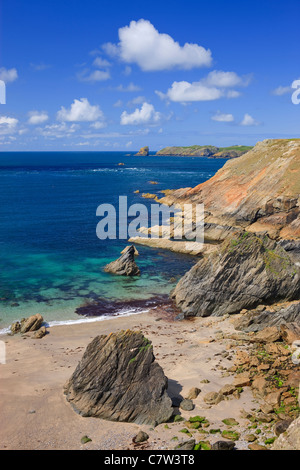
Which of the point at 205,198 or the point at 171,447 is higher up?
the point at 205,198

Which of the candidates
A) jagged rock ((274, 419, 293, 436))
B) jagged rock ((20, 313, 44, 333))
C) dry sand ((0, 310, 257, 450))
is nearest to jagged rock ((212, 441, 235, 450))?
dry sand ((0, 310, 257, 450))

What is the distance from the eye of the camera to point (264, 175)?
8069 cm

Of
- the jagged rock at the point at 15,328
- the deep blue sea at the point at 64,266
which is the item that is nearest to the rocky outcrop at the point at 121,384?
the jagged rock at the point at 15,328

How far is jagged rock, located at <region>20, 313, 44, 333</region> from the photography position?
116 ft

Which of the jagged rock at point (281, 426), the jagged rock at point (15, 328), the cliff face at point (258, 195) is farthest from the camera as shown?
the cliff face at point (258, 195)

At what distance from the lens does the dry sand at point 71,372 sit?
2006 cm

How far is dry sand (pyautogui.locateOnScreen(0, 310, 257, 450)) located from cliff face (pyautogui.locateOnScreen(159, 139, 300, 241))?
36261 mm

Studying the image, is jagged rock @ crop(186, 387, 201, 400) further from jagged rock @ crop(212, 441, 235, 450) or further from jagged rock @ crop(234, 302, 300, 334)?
jagged rock @ crop(234, 302, 300, 334)

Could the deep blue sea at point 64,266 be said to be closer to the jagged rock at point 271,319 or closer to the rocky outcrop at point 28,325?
the rocky outcrop at point 28,325

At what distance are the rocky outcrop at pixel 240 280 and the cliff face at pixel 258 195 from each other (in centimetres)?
2710

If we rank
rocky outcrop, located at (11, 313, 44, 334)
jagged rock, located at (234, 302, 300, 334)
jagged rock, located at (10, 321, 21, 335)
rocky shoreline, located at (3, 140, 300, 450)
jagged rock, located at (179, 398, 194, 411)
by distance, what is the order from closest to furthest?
1. rocky shoreline, located at (3, 140, 300, 450)
2. jagged rock, located at (179, 398, 194, 411)
3. jagged rock, located at (234, 302, 300, 334)
4. jagged rock, located at (10, 321, 21, 335)
5. rocky outcrop, located at (11, 313, 44, 334)

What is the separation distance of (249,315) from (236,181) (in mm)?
55678

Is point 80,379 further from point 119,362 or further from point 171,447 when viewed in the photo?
point 171,447
